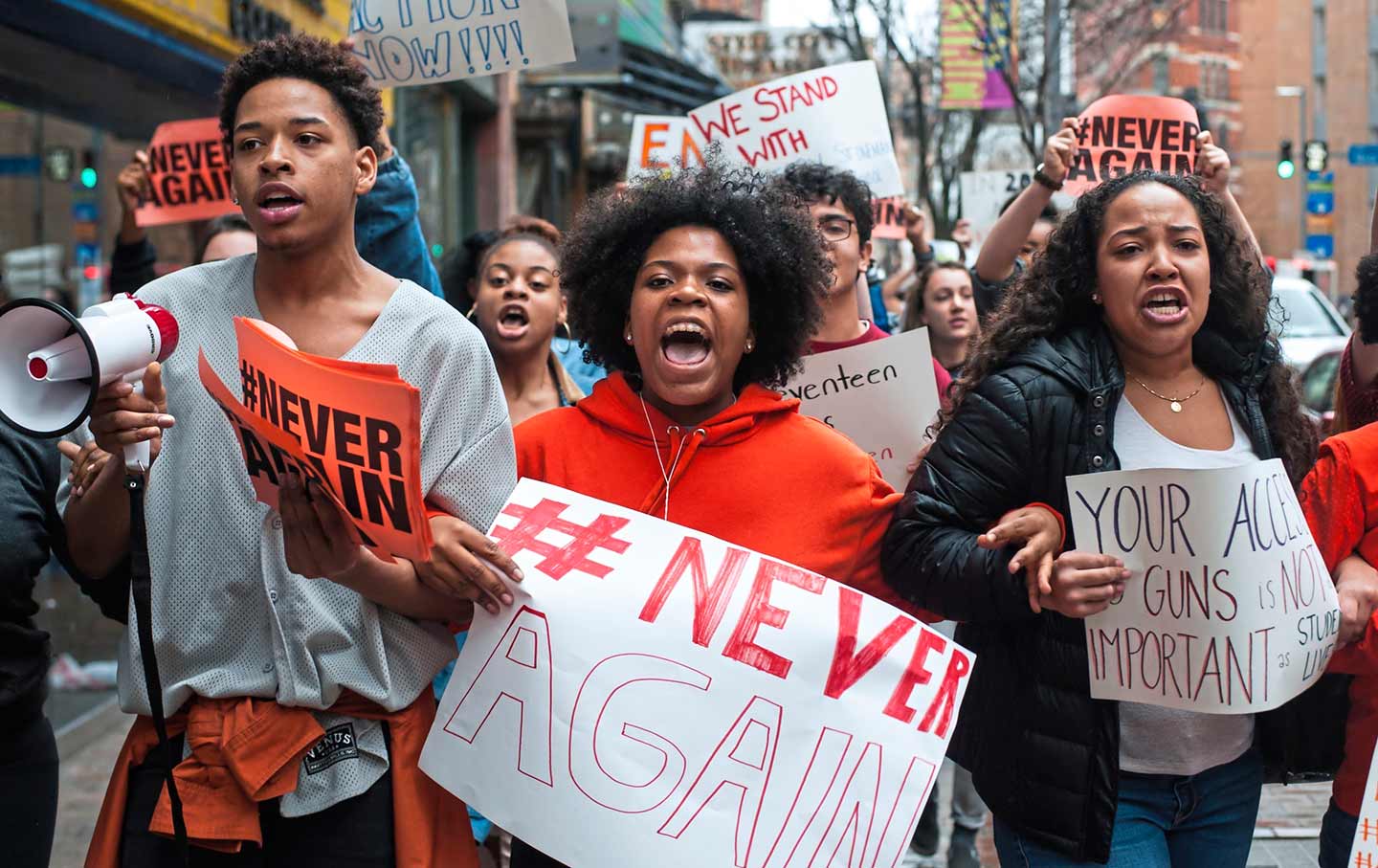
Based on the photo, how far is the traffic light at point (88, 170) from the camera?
8391 mm

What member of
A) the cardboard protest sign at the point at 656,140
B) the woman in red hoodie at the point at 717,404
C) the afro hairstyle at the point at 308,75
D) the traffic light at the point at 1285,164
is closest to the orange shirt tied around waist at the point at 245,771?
the woman in red hoodie at the point at 717,404

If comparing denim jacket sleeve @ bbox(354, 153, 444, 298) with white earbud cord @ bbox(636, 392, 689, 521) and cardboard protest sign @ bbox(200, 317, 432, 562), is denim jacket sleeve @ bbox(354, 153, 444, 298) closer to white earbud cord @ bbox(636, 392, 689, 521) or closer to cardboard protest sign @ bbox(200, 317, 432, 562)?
white earbud cord @ bbox(636, 392, 689, 521)

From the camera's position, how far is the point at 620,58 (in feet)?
50.1

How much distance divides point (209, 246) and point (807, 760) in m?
2.92

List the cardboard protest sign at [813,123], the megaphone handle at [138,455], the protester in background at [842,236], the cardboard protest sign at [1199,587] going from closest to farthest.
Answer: the megaphone handle at [138,455] → the cardboard protest sign at [1199,587] → the protester in background at [842,236] → the cardboard protest sign at [813,123]

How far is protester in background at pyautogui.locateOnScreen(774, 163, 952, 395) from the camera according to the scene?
14.5ft

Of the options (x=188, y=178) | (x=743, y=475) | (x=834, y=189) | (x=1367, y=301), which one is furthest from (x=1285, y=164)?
(x=743, y=475)

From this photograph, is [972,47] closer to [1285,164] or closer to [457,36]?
[457,36]

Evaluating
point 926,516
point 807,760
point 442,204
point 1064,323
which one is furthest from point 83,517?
point 442,204

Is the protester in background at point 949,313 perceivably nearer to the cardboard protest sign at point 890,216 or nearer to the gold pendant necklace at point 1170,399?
the cardboard protest sign at point 890,216

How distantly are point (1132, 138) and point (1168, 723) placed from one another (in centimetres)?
266

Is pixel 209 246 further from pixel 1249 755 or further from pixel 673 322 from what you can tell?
pixel 1249 755

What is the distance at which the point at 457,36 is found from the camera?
186 inches

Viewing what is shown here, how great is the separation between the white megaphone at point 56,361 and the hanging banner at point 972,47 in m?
12.4
